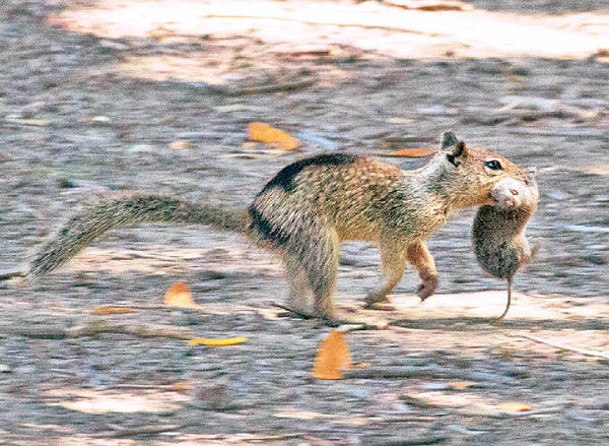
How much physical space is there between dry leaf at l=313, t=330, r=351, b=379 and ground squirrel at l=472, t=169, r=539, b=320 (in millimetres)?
852

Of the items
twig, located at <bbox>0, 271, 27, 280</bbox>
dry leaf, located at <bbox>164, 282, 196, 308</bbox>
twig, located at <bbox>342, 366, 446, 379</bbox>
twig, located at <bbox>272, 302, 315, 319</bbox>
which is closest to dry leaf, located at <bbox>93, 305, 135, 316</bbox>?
dry leaf, located at <bbox>164, 282, 196, 308</bbox>

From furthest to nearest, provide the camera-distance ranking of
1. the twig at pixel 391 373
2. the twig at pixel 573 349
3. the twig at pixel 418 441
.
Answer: the twig at pixel 573 349
the twig at pixel 391 373
the twig at pixel 418 441

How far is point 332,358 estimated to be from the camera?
514cm

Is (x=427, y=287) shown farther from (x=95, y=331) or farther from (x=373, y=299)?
(x=95, y=331)

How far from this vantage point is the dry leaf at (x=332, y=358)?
199 inches

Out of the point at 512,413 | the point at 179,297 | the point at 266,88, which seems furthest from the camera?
the point at 266,88

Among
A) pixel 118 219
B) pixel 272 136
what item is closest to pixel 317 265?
pixel 118 219

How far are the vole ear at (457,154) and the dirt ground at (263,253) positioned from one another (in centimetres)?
63

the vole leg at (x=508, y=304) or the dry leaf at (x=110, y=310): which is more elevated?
the vole leg at (x=508, y=304)

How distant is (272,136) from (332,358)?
361 centimetres

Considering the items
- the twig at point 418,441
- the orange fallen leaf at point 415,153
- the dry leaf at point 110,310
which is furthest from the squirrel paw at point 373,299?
the orange fallen leaf at point 415,153

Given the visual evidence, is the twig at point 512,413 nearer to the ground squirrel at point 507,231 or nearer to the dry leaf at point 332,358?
the dry leaf at point 332,358

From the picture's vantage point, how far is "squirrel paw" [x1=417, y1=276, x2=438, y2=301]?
586 cm

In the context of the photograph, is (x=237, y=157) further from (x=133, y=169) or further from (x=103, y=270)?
(x=103, y=270)
